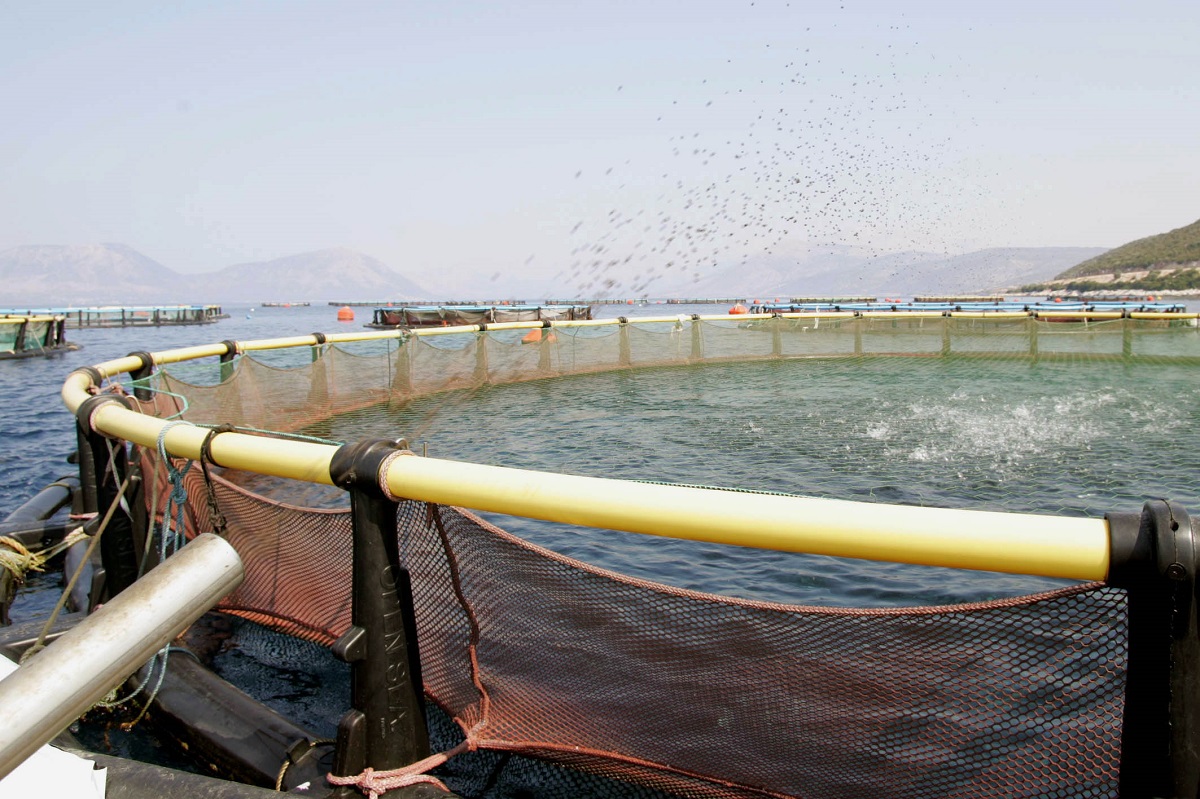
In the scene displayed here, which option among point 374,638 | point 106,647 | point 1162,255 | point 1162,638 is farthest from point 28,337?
point 1162,255

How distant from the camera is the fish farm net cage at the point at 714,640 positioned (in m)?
Answer: 1.61

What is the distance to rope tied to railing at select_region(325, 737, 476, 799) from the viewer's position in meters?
2.40

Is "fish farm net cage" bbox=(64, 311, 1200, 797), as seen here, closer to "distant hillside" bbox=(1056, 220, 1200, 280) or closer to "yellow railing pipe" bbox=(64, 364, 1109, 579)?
"yellow railing pipe" bbox=(64, 364, 1109, 579)

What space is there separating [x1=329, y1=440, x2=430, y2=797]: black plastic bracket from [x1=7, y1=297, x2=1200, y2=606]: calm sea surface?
3.63m

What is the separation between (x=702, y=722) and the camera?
7.38 ft

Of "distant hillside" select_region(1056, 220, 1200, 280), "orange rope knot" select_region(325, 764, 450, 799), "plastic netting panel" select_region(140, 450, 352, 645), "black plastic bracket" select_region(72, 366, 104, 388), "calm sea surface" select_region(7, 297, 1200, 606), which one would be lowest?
"calm sea surface" select_region(7, 297, 1200, 606)

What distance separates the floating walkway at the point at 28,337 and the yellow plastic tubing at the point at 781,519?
38.2 metres

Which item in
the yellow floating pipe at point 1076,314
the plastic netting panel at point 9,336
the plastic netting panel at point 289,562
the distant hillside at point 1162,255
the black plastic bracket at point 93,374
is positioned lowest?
the plastic netting panel at point 289,562

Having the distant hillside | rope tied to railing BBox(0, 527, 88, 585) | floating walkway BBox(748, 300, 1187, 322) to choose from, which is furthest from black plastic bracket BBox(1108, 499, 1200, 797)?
the distant hillside

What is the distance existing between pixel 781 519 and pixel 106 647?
1.45m

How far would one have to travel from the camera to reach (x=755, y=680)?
2.13 meters

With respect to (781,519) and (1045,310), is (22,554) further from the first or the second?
(1045,310)

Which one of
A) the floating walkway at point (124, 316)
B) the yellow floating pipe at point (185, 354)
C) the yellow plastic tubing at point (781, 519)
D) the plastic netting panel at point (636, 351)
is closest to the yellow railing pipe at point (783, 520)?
the yellow plastic tubing at point (781, 519)

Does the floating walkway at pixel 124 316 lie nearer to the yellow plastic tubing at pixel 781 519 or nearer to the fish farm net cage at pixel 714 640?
the fish farm net cage at pixel 714 640
